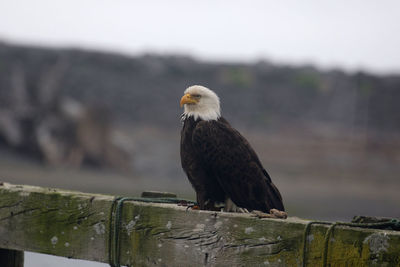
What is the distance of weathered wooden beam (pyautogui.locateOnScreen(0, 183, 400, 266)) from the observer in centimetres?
259

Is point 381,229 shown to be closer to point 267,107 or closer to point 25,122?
point 25,122

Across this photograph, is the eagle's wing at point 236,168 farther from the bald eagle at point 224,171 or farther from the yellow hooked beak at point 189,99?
the yellow hooked beak at point 189,99

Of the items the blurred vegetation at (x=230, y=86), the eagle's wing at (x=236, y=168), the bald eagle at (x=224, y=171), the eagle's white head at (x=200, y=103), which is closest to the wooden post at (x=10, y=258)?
the bald eagle at (x=224, y=171)

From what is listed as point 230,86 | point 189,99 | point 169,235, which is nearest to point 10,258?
point 169,235

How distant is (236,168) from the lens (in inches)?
180

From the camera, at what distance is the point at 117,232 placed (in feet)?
10.5

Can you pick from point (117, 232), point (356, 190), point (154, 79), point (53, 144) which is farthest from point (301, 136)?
point (117, 232)

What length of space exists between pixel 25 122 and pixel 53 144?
1.22 m

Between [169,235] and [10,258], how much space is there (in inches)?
43.7

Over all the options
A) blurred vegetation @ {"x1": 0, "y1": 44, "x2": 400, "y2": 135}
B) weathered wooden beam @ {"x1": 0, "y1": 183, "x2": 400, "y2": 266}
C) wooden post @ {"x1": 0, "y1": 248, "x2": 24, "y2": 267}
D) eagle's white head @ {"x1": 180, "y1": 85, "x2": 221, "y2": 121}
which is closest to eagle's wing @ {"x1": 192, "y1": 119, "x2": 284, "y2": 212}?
eagle's white head @ {"x1": 180, "y1": 85, "x2": 221, "y2": 121}

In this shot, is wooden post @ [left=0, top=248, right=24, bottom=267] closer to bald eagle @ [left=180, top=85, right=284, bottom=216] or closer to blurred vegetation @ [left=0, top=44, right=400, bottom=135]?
bald eagle @ [left=180, top=85, right=284, bottom=216]

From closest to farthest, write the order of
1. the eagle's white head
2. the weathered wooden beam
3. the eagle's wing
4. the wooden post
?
the weathered wooden beam → the wooden post → the eagle's wing → the eagle's white head

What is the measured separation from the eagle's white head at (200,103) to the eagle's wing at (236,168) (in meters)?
0.34

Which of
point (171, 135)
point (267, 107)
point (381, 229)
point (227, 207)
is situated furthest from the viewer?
point (267, 107)
